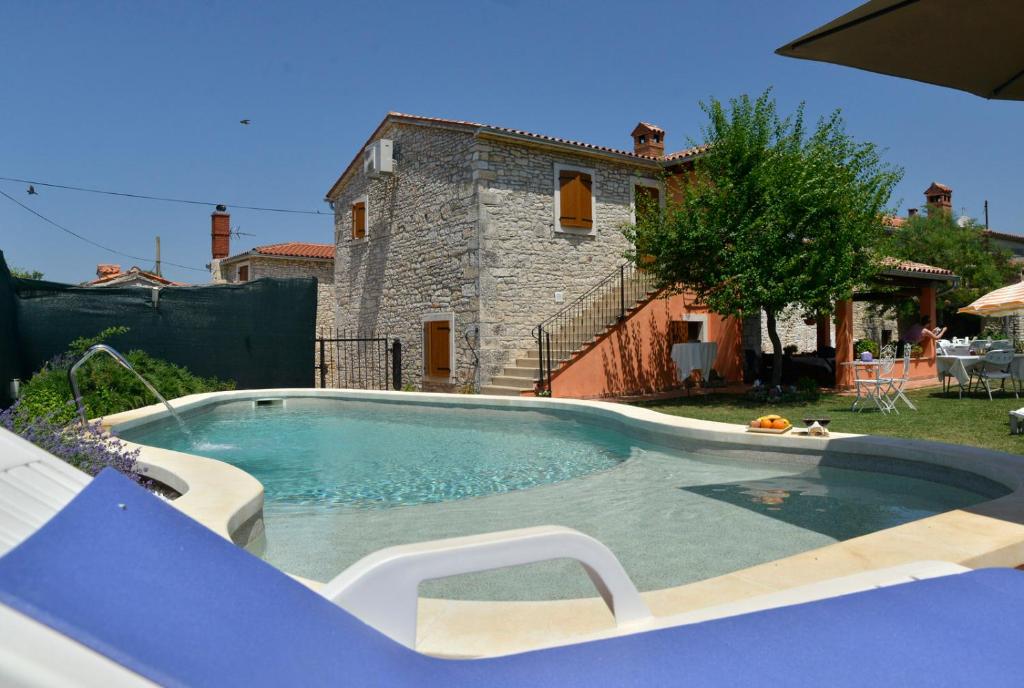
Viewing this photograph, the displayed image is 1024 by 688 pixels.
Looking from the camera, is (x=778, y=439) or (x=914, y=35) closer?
(x=914, y=35)

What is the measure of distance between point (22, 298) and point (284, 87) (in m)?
11.0

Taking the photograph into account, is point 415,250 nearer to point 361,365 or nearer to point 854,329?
point 361,365

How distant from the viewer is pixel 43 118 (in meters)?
20.6

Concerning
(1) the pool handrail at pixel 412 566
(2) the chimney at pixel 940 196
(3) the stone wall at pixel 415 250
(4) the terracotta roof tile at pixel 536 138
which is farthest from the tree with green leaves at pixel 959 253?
(1) the pool handrail at pixel 412 566

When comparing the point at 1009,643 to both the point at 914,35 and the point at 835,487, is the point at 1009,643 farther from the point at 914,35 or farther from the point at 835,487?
the point at 835,487

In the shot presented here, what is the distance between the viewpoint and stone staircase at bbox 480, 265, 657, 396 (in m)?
13.0

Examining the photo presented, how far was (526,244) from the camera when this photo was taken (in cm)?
1396

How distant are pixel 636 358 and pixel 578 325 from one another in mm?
1513

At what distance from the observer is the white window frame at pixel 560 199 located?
47.1 feet

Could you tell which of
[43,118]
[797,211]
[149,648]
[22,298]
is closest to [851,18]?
[149,648]

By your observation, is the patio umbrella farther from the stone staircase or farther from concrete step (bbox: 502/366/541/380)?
concrete step (bbox: 502/366/541/380)

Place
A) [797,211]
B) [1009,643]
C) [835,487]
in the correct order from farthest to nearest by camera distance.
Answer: [797,211]
[835,487]
[1009,643]

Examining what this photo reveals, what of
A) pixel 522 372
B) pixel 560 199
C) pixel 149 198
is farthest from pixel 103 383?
pixel 149 198

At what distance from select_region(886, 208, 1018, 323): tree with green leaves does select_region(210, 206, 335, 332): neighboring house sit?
20.0m
